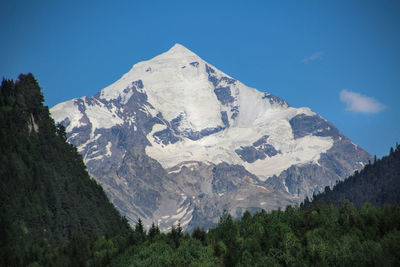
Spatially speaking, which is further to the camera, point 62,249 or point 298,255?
point 62,249

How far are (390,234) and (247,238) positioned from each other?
4338cm

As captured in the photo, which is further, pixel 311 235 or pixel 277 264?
pixel 311 235

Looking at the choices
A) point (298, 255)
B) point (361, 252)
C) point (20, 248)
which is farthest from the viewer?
point (20, 248)

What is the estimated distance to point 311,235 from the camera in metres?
197

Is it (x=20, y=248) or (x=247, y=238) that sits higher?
(x=247, y=238)

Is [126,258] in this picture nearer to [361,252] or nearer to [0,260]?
[0,260]

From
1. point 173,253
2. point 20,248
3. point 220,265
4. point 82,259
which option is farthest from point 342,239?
point 20,248

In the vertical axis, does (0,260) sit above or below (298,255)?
below

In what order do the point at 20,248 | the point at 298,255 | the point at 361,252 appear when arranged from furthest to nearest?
the point at 20,248 → the point at 298,255 → the point at 361,252

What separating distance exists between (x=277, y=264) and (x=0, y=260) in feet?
252

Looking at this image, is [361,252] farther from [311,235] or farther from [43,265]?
[43,265]

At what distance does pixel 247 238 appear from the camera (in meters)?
200

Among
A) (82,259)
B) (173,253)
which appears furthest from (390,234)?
(82,259)

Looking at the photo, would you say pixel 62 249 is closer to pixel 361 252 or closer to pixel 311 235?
pixel 311 235
